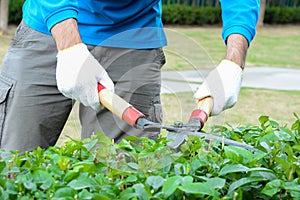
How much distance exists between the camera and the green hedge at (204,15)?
845 inches

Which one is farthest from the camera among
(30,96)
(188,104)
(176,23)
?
(176,23)

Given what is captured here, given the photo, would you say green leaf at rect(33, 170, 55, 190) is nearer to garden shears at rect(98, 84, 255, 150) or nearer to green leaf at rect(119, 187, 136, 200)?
green leaf at rect(119, 187, 136, 200)

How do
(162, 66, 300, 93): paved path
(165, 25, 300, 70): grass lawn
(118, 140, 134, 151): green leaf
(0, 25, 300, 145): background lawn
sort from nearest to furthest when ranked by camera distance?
(118, 140, 134, 151): green leaf → (0, 25, 300, 145): background lawn → (162, 66, 300, 93): paved path → (165, 25, 300, 70): grass lawn

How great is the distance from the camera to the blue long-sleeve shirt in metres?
2.73

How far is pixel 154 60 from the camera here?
3143 millimetres

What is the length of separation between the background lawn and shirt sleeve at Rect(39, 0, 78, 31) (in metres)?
0.45

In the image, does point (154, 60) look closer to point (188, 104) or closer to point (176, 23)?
point (188, 104)

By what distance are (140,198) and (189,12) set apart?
68.1 feet

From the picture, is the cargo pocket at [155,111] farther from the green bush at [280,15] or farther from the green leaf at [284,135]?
the green bush at [280,15]

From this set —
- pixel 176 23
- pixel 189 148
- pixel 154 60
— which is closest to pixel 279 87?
pixel 154 60

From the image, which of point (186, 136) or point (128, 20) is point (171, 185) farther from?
point (128, 20)

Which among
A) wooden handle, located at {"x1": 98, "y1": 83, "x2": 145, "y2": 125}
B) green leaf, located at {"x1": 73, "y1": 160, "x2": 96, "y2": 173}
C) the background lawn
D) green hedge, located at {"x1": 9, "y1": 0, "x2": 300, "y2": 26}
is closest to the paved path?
the background lawn

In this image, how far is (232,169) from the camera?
1.88m

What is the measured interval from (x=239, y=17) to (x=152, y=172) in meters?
1.07
